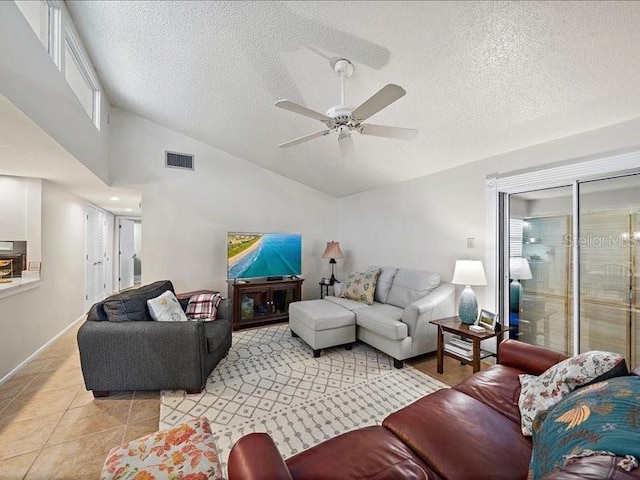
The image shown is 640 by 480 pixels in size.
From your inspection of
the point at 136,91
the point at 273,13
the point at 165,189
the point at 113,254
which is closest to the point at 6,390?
the point at 165,189

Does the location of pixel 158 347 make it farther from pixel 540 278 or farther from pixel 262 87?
pixel 540 278

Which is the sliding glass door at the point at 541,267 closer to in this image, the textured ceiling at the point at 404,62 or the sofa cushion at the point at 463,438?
the textured ceiling at the point at 404,62

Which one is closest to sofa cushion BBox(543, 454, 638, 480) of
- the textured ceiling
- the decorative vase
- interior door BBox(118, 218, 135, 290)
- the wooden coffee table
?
the wooden coffee table

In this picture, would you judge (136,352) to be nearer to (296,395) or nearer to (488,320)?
(296,395)

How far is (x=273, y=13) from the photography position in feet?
6.47

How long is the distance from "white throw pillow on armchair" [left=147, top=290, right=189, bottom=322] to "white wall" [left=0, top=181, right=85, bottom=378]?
1.44 m

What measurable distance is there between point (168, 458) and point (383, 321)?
2183 mm

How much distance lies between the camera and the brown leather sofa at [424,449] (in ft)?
3.34

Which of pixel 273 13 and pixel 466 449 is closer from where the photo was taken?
pixel 466 449

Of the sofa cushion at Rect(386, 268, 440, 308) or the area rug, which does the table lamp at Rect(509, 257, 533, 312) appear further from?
the area rug

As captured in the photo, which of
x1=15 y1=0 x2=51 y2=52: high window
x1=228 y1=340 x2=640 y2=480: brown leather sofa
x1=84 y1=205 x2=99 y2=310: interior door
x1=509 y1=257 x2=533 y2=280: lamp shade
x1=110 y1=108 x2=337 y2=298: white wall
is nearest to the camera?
x1=228 y1=340 x2=640 y2=480: brown leather sofa

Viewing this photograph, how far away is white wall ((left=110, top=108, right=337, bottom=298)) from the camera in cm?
410

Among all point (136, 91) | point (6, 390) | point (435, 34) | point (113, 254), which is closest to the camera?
point (435, 34)

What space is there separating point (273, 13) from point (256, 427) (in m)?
2.93
